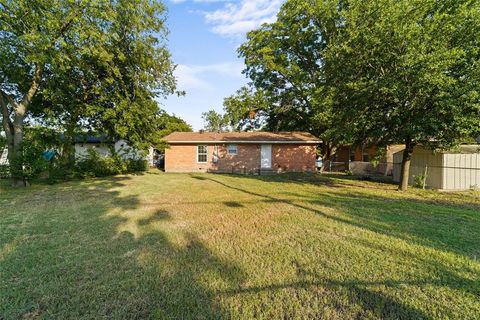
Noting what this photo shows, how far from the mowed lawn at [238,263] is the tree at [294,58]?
12.6m

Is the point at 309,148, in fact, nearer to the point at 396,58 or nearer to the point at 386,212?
the point at 396,58

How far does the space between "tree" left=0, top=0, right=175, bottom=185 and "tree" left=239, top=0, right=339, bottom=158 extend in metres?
9.42

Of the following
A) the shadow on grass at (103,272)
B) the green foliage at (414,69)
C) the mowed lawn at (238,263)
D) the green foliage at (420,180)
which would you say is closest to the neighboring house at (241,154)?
the green foliage at (420,180)

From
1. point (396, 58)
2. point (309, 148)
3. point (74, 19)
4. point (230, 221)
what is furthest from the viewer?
point (309, 148)

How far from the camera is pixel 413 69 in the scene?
7.74 m

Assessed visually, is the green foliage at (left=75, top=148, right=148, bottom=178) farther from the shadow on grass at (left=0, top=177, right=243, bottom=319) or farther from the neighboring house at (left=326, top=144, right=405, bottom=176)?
the neighboring house at (left=326, top=144, right=405, bottom=176)

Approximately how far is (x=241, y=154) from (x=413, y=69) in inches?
478

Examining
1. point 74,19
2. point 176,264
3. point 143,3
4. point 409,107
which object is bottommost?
point 176,264

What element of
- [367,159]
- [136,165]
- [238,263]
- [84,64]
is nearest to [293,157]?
[367,159]

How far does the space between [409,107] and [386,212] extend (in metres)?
4.86

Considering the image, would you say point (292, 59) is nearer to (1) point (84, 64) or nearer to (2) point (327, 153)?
(2) point (327, 153)

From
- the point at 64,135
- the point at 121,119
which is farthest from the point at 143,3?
the point at 64,135

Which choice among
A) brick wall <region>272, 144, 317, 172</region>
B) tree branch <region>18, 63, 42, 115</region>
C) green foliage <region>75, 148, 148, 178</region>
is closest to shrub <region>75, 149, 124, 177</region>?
green foliage <region>75, 148, 148, 178</region>

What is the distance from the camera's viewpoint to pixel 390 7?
830 cm
